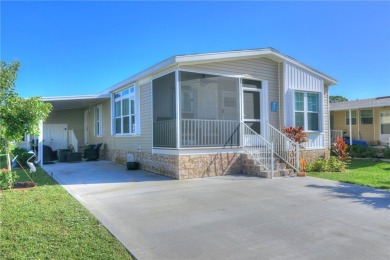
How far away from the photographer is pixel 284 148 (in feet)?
34.3

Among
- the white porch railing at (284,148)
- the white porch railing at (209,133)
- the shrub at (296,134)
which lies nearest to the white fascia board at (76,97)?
the white porch railing at (209,133)

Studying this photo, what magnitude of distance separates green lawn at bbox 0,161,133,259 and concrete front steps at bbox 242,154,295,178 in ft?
18.5

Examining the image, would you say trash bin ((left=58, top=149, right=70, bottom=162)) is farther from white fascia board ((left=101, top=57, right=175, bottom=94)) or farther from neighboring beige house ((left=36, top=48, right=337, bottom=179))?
white fascia board ((left=101, top=57, right=175, bottom=94))

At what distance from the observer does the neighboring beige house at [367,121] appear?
18.4 m

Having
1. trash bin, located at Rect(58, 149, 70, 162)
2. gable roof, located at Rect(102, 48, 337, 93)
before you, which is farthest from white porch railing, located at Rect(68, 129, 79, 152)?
gable roof, located at Rect(102, 48, 337, 93)

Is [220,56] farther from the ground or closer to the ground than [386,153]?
farther from the ground

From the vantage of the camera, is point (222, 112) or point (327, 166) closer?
point (222, 112)

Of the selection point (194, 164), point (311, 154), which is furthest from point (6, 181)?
point (311, 154)

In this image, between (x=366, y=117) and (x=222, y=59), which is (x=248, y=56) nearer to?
(x=222, y=59)

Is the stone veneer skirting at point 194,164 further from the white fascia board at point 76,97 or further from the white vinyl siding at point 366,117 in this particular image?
the white vinyl siding at point 366,117

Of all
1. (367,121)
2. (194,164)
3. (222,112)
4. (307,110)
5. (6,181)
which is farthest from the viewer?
(367,121)

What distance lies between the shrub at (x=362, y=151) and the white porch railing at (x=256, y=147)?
9.05 metres

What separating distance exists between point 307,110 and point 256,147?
3.23 meters

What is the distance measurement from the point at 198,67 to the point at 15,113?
17.6 ft
